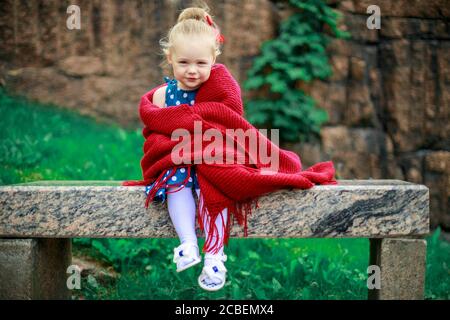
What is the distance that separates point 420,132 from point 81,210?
11.8ft

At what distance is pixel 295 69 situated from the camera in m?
4.92

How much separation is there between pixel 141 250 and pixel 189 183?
143 centimetres

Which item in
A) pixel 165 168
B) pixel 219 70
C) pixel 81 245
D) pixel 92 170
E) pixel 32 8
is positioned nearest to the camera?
pixel 165 168

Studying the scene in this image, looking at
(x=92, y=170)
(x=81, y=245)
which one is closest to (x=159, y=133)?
(x=81, y=245)

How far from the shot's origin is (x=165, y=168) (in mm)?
2520

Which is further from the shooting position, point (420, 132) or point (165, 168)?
point (420, 132)

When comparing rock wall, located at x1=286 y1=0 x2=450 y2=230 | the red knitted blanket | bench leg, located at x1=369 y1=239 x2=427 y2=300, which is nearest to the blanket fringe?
the red knitted blanket

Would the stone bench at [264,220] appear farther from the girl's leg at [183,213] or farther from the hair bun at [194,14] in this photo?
the hair bun at [194,14]

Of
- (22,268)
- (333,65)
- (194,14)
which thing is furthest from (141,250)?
(333,65)

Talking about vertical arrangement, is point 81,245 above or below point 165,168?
below

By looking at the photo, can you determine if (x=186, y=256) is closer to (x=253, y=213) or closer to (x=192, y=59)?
(x=253, y=213)

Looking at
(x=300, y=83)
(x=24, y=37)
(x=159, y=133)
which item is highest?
(x=24, y=37)

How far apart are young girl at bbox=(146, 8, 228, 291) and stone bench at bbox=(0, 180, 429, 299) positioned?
15 cm
